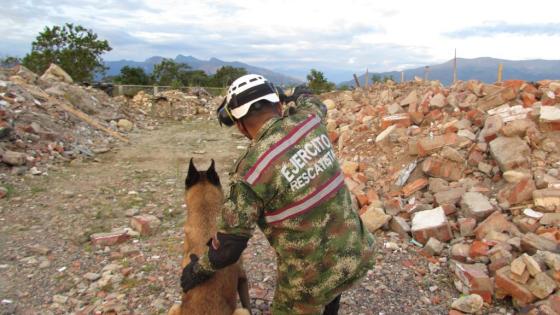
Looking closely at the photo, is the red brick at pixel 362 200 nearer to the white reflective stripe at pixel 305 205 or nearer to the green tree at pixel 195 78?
the white reflective stripe at pixel 305 205

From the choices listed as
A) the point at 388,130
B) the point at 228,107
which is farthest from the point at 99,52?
the point at 228,107

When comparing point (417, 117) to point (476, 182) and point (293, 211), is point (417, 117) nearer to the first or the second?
point (476, 182)

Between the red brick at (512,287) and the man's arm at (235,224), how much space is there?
2.74m

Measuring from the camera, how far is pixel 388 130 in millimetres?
7680

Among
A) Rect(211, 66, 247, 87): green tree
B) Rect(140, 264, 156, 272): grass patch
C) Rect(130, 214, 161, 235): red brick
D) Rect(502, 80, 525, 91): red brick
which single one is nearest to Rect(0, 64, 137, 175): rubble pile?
Rect(130, 214, 161, 235): red brick

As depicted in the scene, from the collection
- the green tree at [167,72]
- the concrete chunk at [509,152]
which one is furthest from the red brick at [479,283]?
the green tree at [167,72]

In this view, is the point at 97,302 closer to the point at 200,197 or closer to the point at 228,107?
the point at 200,197

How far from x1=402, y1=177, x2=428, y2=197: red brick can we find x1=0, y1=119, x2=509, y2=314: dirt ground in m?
1.07

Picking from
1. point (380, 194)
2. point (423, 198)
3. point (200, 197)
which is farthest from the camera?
point (380, 194)

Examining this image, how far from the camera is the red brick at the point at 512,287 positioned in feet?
11.4

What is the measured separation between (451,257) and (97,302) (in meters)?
3.42

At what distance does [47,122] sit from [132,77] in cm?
2249

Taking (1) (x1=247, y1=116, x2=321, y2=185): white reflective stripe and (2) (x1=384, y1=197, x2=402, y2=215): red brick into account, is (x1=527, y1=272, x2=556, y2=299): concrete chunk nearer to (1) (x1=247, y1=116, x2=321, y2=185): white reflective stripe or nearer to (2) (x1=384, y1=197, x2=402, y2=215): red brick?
(2) (x1=384, y1=197, x2=402, y2=215): red brick

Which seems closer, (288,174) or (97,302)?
(288,174)
